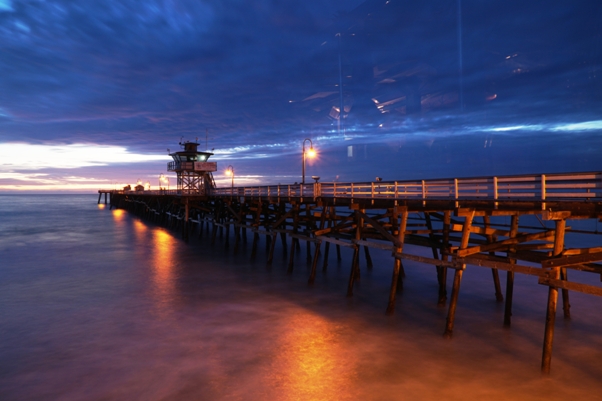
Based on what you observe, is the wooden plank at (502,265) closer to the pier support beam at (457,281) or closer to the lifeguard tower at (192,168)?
the pier support beam at (457,281)


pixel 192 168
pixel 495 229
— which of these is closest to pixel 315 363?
pixel 495 229

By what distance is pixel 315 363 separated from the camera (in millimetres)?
9508

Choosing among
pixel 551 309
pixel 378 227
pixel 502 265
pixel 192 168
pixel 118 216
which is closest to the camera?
pixel 551 309

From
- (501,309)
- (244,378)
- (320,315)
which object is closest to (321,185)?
(320,315)

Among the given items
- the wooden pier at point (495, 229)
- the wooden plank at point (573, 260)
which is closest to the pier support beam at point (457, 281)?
the wooden pier at point (495, 229)

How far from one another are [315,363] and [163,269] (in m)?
14.8

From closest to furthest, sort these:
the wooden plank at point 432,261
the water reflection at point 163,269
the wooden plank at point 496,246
A: the wooden plank at point 496,246
the wooden plank at point 432,261
the water reflection at point 163,269

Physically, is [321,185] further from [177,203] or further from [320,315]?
[177,203]

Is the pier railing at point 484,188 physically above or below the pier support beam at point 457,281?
above

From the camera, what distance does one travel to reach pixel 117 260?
1003 inches

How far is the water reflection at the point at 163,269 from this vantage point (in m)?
16.2

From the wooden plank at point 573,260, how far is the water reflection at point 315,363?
4.69 metres

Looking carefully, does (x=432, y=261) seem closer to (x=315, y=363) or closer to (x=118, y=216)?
(x=315, y=363)

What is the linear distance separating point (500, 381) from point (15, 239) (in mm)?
43810
